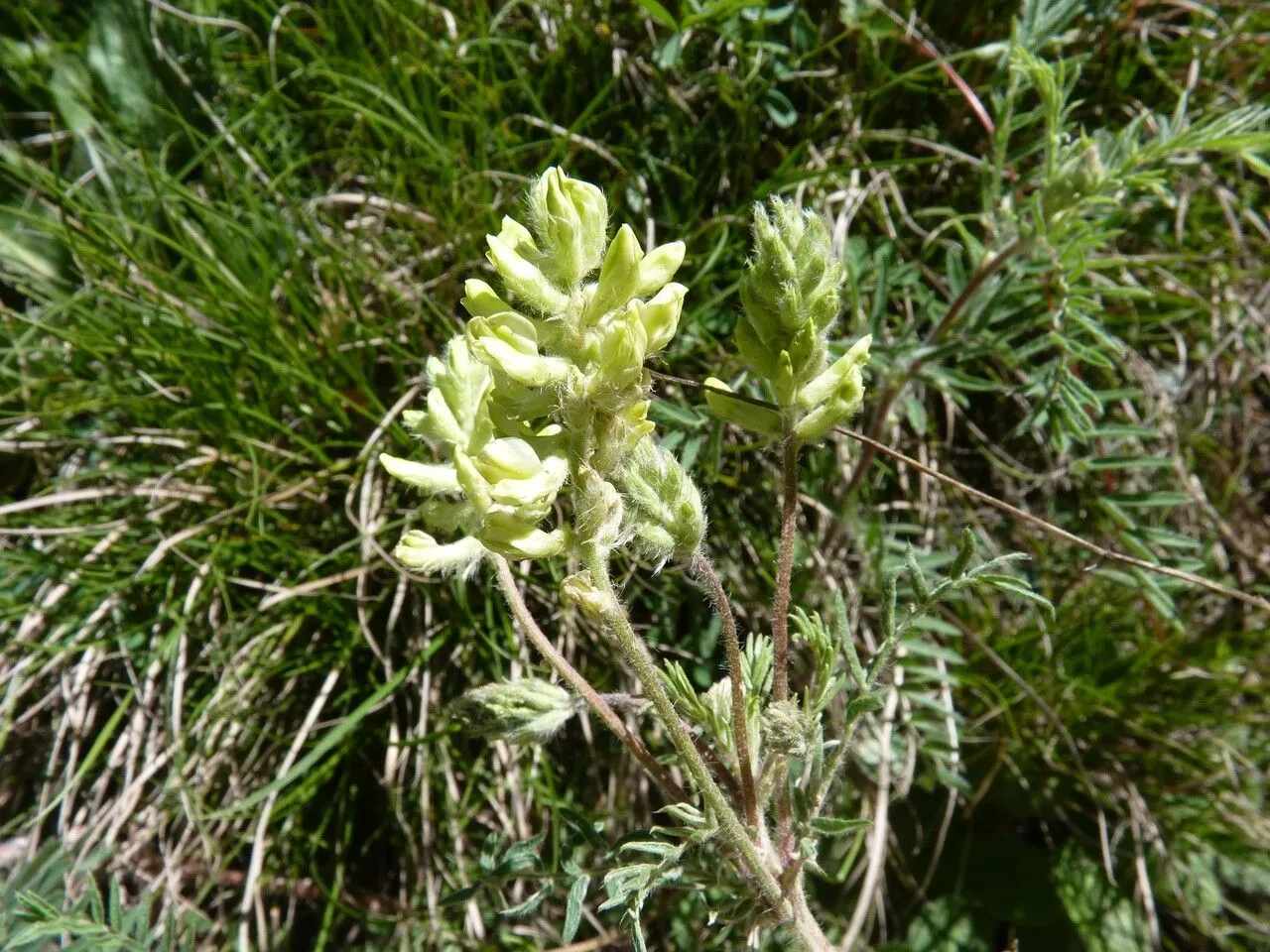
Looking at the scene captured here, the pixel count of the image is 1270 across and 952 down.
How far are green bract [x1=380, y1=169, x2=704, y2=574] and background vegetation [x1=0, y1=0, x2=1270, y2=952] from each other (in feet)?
3.33

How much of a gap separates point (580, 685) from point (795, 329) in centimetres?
55

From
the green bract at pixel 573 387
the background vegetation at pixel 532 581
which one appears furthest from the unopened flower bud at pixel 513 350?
the background vegetation at pixel 532 581

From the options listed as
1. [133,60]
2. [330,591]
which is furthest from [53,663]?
[133,60]

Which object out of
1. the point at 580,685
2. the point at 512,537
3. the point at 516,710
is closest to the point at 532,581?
the point at 516,710

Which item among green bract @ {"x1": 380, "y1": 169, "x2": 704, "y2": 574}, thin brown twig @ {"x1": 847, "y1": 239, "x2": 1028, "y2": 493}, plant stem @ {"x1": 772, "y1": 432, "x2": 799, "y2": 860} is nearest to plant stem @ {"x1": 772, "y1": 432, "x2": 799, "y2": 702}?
plant stem @ {"x1": 772, "y1": 432, "x2": 799, "y2": 860}

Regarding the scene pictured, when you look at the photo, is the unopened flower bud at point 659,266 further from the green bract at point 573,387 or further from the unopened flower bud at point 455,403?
the unopened flower bud at point 455,403

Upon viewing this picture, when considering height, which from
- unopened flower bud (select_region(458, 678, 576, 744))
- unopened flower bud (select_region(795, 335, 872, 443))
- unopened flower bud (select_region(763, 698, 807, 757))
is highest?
unopened flower bud (select_region(795, 335, 872, 443))

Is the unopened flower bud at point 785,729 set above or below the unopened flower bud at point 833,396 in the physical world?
below

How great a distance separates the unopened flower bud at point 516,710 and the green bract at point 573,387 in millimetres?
246

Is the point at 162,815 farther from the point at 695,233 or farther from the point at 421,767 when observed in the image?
the point at 695,233

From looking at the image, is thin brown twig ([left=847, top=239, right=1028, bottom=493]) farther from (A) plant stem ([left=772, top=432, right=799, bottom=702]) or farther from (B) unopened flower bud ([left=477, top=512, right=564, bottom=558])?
(B) unopened flower bud ([left=477, top=512, right=564, bottom=558])

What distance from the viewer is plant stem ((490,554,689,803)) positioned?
52.4 inches

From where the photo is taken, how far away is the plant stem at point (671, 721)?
1241mm

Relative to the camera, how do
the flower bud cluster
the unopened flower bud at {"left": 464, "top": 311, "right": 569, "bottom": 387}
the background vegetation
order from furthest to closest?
the background vegetation
the flower bud cluster
the unopened flower bud at {"left": 464, "top": 311, "right": 569, "bottom": 387}
